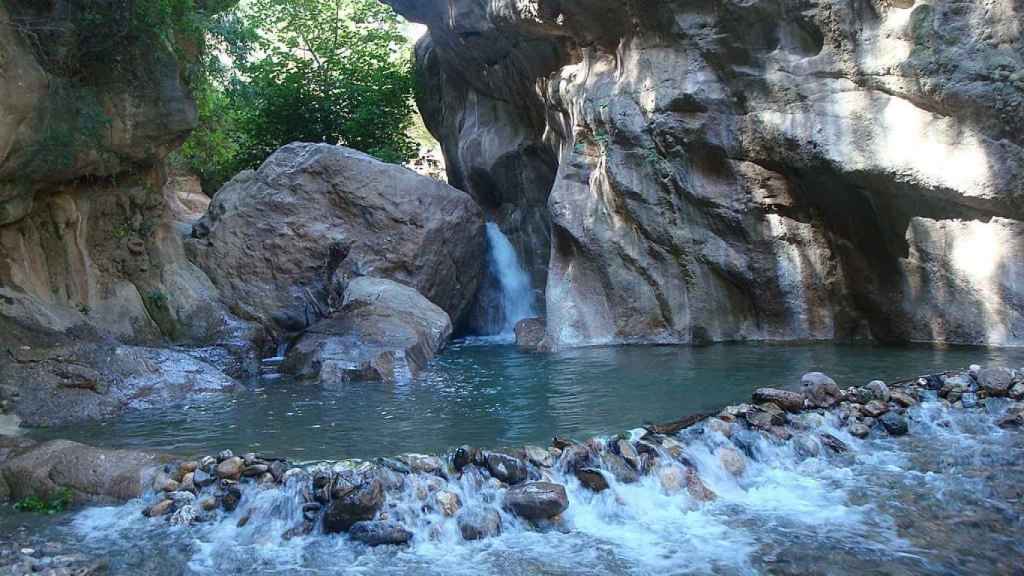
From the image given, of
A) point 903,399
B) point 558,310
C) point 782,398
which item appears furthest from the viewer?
point 558,310

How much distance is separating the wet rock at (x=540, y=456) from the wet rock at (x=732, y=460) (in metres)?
1.11

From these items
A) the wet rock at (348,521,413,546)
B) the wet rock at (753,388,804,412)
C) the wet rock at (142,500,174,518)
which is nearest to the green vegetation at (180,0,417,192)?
the wet rock at (753,388,804,412)

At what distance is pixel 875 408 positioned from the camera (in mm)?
6570

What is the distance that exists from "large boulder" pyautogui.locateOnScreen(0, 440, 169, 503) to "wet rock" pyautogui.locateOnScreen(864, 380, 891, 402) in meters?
5.20

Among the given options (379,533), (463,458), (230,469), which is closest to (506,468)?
(463,458)

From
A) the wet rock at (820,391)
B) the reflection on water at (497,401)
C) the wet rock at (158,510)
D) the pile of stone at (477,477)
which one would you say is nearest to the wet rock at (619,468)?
the pile of stone at (477,477)

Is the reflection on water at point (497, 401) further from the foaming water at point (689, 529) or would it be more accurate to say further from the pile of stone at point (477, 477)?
the foaming water at point (689, 529)

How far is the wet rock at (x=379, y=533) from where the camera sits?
4.55 meters

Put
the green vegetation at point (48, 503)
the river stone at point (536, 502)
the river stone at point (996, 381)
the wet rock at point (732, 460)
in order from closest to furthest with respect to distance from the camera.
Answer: the river stone at point (536, 502), the green vegetation at point (48, 503), the wet rock at point (732, 460), the river stone at point (996, 381)

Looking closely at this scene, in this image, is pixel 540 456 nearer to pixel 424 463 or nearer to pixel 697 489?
pixel 424 463

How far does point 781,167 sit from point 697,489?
6489mm

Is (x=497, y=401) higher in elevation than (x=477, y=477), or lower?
higher

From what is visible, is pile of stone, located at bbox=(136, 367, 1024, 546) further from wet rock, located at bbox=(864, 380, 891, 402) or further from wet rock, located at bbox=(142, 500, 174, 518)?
wet rock, located at bbox=(864, 380, 891, 402)

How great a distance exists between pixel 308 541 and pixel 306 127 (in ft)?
50.3
